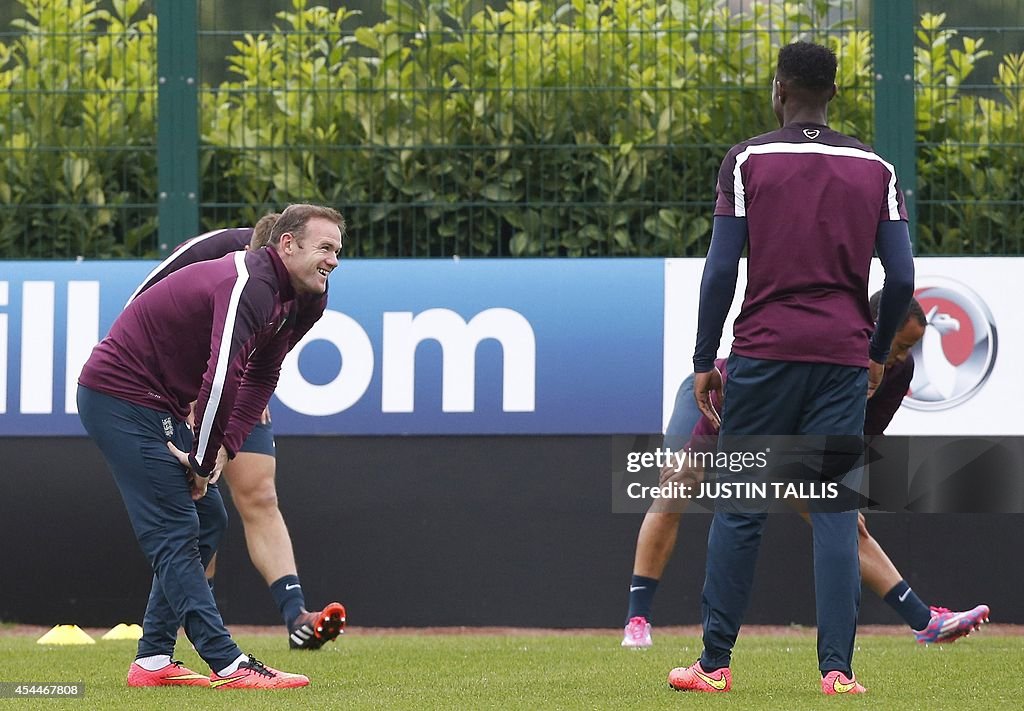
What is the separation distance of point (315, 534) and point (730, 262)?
375 centimetres

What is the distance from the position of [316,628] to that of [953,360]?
3.31 meters

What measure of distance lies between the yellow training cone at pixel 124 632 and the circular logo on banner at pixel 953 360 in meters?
3.77

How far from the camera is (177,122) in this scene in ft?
27.8

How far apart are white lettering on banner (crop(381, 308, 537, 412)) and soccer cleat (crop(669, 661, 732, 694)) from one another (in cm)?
299

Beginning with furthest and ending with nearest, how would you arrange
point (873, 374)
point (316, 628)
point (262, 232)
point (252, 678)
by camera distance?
point (316, 628) → point (262, 232) → point (252, 678) → point (873, 374)

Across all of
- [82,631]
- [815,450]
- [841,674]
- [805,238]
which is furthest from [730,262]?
[82,631]

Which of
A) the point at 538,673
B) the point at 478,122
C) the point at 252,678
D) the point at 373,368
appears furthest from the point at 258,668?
the point at 478,122

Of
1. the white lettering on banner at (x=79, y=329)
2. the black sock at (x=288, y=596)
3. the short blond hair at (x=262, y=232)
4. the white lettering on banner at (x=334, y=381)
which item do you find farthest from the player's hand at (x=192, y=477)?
the white lettering on banner at (x=79, y=329)

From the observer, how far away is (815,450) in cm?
506

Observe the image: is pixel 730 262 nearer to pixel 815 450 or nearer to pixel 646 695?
pixel 815 450

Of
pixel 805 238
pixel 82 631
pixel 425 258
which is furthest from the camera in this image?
pixel 425 258

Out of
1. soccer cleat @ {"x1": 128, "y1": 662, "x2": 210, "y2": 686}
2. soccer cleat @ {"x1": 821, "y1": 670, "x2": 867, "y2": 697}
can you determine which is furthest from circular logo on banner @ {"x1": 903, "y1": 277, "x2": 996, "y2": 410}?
soccer cleat @ {"x1": 128, "y1": 662, "x2": 210, "y2": 686}

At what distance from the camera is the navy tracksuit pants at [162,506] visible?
17.6ft

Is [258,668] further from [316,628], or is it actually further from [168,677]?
[316,628]
